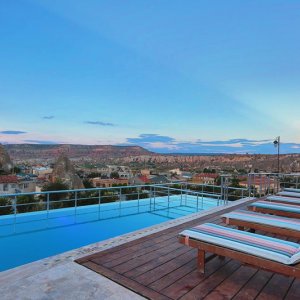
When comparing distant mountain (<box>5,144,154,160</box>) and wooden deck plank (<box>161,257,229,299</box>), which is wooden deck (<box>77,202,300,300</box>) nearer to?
wooden deck plank (<box>161,257,229,299</box>)

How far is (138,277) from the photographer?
228cm

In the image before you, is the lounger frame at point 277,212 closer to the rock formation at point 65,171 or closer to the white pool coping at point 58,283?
the white pool coping at point 58,283

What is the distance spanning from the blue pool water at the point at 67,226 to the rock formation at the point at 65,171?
9.58 metres

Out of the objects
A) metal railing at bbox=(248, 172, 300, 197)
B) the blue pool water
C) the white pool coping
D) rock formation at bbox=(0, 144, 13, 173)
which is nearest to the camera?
the white pool coping

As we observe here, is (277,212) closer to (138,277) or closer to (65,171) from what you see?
(138,277)

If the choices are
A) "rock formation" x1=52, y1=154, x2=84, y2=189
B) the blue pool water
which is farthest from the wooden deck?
"rock formation" x1=52, y1=154, x2=84, y2=189

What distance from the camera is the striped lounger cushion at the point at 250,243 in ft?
6.24

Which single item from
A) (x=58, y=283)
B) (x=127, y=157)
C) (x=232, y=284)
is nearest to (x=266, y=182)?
(x=232, y=284)

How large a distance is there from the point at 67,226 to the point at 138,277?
3.78 metres

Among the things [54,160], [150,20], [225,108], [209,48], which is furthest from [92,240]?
[54,160]

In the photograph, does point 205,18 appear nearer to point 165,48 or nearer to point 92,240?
point 165,48

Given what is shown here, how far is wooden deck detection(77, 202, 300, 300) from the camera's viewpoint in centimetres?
204

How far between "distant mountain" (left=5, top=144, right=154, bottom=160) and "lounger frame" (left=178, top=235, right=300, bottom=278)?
15136 millimetres

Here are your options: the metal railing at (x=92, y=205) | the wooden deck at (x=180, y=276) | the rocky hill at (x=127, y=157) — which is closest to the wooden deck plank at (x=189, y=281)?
the wooden deck at (x=180, y=276)
